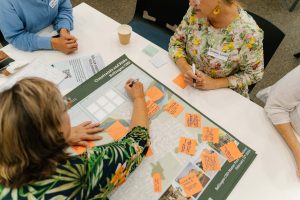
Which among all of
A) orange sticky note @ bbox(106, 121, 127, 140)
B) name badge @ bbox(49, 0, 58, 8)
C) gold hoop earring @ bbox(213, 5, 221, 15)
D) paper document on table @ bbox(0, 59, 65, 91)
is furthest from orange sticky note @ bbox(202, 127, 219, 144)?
name badge @ bbox(49, 0, 58, 8)

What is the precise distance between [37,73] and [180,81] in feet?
2.46

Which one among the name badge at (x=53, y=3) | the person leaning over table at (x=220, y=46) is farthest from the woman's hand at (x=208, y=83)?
the name badge at (x=53, y=3)

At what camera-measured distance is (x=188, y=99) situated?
4.41 feet

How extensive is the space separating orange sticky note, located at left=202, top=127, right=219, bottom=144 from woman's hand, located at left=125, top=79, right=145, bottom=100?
340 millimetres

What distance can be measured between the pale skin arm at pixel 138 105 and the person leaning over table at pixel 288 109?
2.02ft

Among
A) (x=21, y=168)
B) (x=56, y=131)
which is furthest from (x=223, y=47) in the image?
(x=21, y=168)

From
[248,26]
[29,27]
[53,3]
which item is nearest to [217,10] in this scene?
[248,26]

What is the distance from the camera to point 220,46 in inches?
55.0

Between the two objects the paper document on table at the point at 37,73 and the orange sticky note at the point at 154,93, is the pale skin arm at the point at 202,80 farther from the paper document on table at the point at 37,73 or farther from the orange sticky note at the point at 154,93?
the paper document on table at the point at 37,73

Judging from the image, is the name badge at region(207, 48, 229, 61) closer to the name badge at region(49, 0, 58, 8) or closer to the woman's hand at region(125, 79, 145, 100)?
the woman's hand at region(125, 79, 145, 100)

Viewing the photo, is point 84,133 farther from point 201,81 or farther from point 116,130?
point 201,81

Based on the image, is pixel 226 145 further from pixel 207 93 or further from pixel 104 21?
pixel 104 21

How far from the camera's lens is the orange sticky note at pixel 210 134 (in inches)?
47.2

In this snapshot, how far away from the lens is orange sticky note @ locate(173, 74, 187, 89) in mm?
1393
